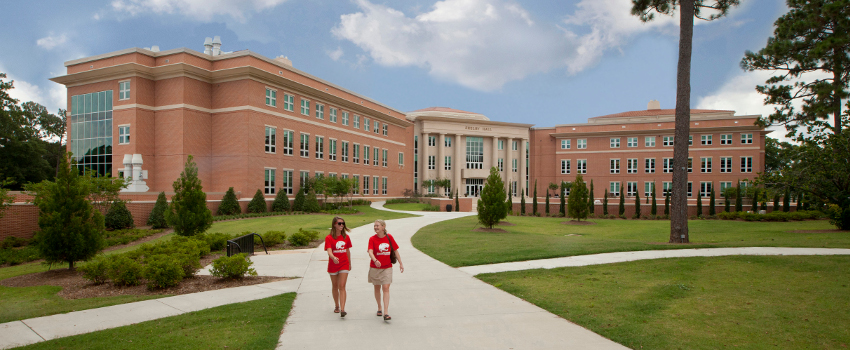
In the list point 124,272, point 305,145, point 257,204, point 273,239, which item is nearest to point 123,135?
point 257,204

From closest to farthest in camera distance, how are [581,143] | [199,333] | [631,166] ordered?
1. [199,333]
2. [631,166]
3. [581,143]

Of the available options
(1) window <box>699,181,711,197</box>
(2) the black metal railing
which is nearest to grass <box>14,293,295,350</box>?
(2) the black metal railing

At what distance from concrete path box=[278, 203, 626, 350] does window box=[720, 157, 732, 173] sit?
185 feet

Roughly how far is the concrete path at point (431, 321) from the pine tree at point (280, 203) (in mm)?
25888

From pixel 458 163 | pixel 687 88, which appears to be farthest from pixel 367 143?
pixel 687 88

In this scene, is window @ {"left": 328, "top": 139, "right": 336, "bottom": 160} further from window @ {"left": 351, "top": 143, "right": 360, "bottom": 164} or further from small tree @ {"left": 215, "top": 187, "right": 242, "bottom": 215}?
small tree @ {"left": 215, "top": 187, "right": 242, "bottom": 215}

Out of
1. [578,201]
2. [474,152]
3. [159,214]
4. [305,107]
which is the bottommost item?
[159,214]

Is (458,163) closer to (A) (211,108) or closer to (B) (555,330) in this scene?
(A) (211,108)

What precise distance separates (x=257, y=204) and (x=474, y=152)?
36153 millimetres

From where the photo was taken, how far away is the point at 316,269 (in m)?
10.6

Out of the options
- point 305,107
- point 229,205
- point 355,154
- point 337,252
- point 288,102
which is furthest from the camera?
point 355,154

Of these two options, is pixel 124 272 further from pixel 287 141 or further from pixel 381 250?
pixel 287 141

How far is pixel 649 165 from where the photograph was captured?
56375 millimetres

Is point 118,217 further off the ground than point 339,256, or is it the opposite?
point 339,256
